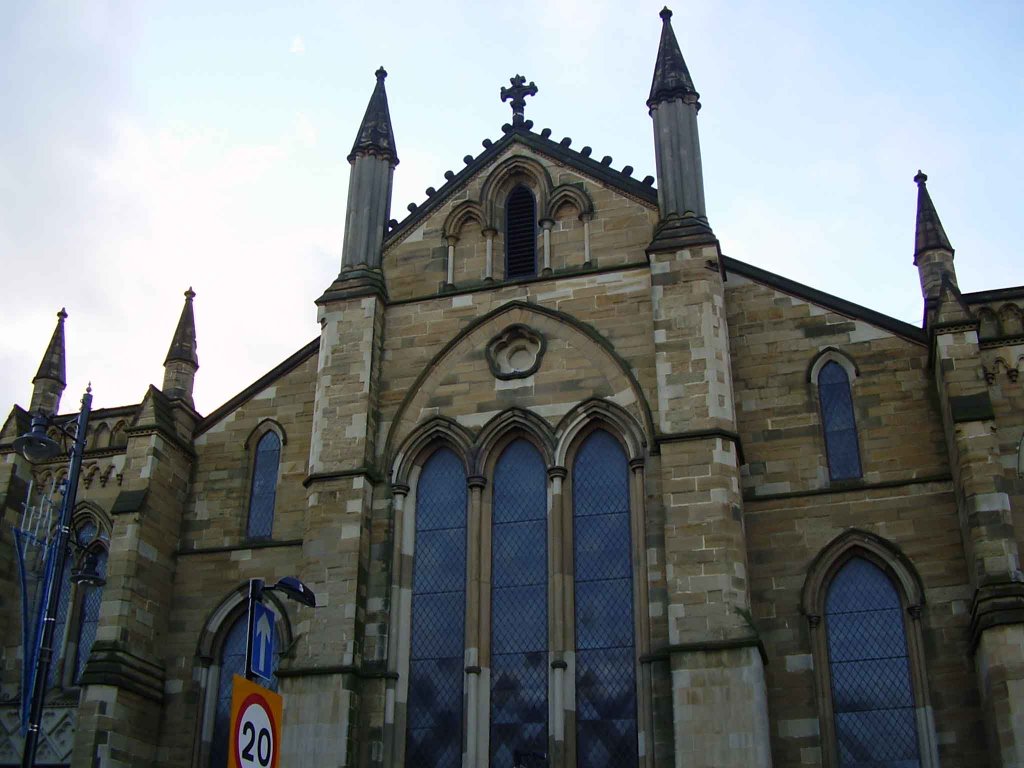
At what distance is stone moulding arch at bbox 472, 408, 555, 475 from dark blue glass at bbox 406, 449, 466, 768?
1.65ft

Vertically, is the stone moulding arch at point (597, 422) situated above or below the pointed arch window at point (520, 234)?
below

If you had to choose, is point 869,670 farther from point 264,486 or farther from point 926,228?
point 264,486

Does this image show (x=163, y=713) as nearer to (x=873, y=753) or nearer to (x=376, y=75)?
(x=873, y=753)

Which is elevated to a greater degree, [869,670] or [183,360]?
[183,360]

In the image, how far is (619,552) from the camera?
69.1 feet

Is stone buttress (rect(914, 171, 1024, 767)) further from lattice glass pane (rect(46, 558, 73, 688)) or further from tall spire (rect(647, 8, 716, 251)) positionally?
lattice glass pane (rect(46, 558, 73, 688))

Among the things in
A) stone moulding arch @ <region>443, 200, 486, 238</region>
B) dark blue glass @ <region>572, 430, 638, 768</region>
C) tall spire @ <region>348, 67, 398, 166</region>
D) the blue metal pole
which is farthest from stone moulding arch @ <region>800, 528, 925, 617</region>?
tall spire @ <region>348, 67, 398, 166</region>

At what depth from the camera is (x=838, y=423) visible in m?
22.2

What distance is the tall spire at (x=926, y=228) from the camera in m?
23.0

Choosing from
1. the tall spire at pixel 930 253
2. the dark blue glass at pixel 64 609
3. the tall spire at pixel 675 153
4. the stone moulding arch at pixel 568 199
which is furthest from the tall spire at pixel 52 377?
the tall spire at pixel 930 253

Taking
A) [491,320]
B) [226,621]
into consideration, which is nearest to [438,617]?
[226,621]

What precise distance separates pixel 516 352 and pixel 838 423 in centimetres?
582

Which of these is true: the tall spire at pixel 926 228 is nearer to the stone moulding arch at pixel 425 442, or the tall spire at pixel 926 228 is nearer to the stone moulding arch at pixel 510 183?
the stone moulding arch at pixel 510 183

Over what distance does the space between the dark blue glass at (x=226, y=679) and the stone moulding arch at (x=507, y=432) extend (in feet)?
16.2
